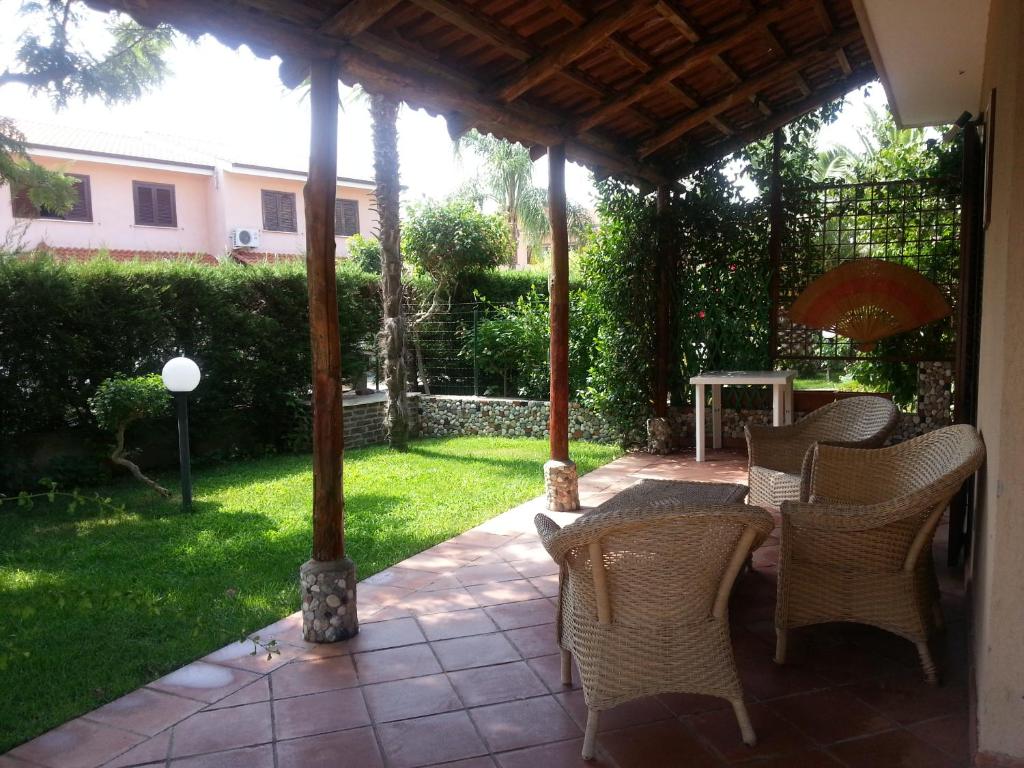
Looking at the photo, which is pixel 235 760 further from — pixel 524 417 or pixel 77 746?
pixel 524 417

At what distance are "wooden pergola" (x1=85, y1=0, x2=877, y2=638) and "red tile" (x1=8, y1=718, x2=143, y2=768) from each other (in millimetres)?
1149

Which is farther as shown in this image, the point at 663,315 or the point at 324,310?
the point at 663,315

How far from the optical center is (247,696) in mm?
3240

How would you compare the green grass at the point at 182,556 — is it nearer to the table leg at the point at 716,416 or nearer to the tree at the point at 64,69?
the table leg at the point at 716,416

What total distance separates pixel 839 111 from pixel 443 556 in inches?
251

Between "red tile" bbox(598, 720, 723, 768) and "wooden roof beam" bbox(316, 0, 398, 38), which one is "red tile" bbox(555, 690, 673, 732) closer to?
"red tile" bbox(598, 720, 723, 768)

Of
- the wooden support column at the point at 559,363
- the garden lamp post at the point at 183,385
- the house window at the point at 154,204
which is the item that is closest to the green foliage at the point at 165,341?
the garden lamp post at the point at 183,385

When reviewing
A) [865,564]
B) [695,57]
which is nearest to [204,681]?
[865,564]

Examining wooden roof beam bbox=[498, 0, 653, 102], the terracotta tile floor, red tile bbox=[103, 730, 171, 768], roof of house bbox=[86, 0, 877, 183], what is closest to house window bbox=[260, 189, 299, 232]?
roof of house bbox=[86, 0, 877, 183]

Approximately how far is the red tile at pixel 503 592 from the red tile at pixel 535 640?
41 cm

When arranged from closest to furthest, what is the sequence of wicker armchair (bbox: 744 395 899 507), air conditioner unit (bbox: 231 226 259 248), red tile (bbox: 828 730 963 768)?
1. red tile (bbox: 828 730 963 768)
2. wicker armchair (bbox: 744 395 899 507)
3. air conditioner unit (bbox: 231 226 259 248)

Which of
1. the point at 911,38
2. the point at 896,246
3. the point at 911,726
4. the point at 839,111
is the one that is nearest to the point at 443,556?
the point at 911,726

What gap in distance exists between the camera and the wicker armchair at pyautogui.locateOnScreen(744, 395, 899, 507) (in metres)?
4.96

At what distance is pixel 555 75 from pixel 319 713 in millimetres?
4034
